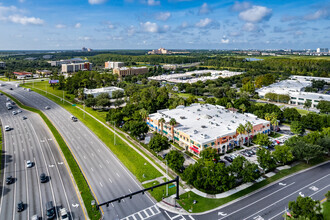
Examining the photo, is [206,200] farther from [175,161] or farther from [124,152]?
[124,152]

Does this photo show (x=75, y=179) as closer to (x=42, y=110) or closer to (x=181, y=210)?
(x=181, y=210)

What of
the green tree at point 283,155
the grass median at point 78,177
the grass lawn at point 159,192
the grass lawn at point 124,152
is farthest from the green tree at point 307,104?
the grass median at point 78,177

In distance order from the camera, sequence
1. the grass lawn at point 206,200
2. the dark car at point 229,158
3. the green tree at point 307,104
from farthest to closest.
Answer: the green tree at point 307,104 < the dark car at point 229,158 < the grass lawn at point 206,200

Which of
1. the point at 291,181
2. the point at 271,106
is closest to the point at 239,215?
the point at 291,181

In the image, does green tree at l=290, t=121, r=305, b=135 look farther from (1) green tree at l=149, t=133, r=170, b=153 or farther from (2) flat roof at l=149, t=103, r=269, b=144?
(1) green tree at l=149, t=133, r=170, b=153

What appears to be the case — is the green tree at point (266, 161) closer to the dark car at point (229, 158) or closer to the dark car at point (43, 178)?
the dark car at point (229, 158)
